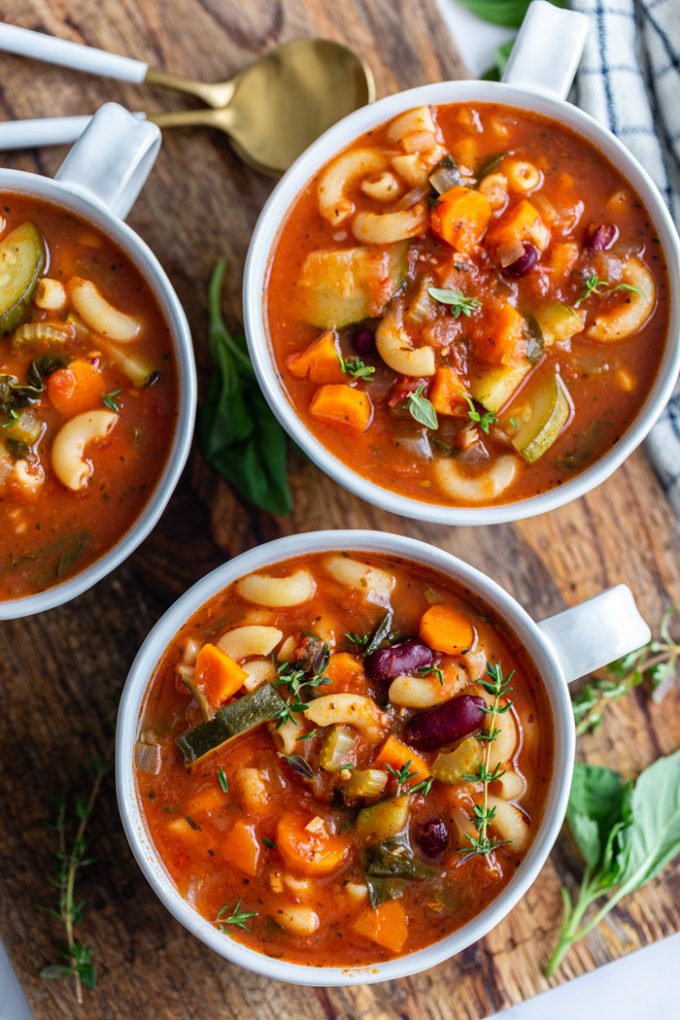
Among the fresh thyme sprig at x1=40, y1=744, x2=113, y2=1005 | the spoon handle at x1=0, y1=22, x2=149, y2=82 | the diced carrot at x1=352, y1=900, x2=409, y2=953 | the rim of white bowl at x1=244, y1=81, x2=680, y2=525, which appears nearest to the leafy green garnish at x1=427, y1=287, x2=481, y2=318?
the rim of white bowl at x1=244, y1=81, x2=680, y2=525

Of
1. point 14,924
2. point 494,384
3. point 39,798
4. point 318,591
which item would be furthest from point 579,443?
point 14,924

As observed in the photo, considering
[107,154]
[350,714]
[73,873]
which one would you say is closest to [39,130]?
[107,154]

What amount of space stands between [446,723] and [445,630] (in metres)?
0.23

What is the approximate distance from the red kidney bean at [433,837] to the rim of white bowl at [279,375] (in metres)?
0.74

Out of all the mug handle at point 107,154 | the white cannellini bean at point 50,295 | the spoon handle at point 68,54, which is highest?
the spoon handle at point 68,54

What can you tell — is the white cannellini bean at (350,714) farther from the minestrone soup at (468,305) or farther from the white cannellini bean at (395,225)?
the white cannellini bean at (395,225)

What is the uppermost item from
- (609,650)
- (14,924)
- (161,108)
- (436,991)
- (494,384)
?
(161,108)

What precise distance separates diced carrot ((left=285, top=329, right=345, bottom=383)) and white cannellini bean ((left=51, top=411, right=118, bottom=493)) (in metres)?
0.50

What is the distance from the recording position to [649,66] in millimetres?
3174

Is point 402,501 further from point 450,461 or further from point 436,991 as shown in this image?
point 436,991

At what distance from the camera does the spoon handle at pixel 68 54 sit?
296cm

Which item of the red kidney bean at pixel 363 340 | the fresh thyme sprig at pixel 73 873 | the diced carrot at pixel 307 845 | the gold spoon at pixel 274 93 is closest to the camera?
the diced carrot at pixel 307 845

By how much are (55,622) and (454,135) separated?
178 cm

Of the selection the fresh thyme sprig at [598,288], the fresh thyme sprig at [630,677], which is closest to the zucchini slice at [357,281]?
the fresh thyme sprig at [598,288]
